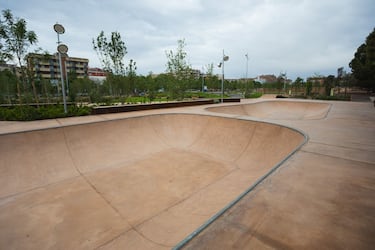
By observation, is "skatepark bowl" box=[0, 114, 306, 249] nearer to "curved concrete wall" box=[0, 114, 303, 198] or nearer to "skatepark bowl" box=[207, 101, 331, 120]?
"curved concrete wall" box=[0, 114, 303, 198]

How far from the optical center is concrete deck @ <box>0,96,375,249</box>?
1.79 metres

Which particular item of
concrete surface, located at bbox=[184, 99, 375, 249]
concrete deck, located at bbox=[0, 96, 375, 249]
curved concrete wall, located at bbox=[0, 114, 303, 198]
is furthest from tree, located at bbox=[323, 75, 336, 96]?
concrete surface, located at bbox=[184, 99, 375, 249]

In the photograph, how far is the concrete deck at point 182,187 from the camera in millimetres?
1789

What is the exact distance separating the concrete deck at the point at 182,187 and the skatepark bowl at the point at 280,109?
565 cm

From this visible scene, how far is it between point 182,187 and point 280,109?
45.2 feet

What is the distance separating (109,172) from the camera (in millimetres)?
5125

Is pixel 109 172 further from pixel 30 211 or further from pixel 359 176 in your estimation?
pixel 359 176

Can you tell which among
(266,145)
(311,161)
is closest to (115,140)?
(266,145)

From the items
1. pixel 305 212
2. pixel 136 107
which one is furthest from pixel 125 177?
pixel 136 107

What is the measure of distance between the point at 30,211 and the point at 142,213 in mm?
2288

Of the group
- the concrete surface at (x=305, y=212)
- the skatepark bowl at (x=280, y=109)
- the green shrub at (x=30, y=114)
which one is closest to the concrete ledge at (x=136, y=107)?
the green shrub at (x=30, y=114)

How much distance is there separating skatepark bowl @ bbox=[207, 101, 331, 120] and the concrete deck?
222 inches

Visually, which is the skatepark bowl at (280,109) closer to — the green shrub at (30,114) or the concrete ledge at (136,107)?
the concrete ledge at (136,107)

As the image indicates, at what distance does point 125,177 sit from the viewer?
192 inches
